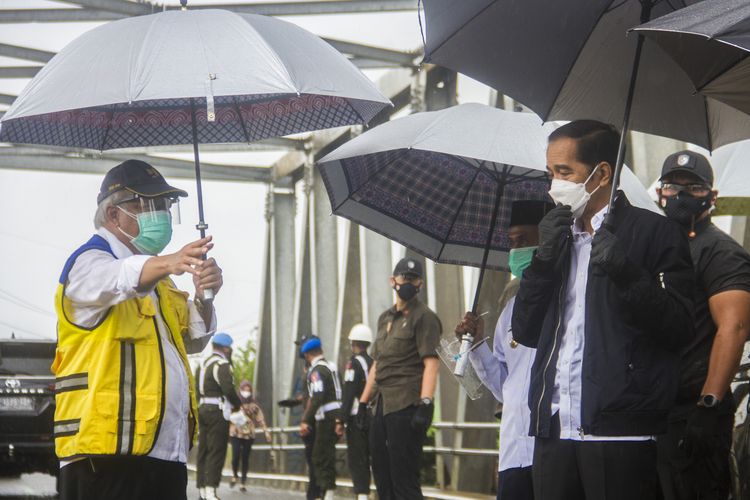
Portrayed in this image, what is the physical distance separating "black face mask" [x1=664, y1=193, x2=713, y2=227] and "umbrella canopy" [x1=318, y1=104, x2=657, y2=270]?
1.69 feet

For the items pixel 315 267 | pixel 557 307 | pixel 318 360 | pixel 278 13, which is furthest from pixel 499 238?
pixel 315 267

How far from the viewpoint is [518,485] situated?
5875 mm

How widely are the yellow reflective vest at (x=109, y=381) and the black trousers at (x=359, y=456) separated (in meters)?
7.65

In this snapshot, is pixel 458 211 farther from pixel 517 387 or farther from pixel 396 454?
pixel 396 454

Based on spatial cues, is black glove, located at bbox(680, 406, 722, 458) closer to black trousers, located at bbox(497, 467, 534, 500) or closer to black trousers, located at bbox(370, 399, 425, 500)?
black trousers, located at bbox(497, 467, 534, 500)

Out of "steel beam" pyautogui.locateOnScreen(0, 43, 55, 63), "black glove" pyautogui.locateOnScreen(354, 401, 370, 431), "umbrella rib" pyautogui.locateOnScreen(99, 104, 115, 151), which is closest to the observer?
"umbrella rib" pyautogui.locateOnScreen(99, 104, 115, 151)

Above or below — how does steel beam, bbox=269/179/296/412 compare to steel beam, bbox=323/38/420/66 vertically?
below

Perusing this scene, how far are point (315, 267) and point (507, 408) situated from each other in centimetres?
1825

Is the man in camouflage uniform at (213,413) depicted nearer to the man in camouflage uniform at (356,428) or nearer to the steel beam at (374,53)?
the man in camouflage uniform at (356,428)

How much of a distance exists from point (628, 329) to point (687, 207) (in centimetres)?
177

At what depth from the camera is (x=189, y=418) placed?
16.5 ft

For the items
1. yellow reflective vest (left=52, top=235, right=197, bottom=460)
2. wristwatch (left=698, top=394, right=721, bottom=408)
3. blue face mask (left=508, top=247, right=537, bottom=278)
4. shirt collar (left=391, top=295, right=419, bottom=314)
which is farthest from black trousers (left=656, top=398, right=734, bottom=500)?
shirt collar (left=391, top=295, right=419, bottom=314)

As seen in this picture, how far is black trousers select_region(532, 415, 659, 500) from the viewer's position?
400cm

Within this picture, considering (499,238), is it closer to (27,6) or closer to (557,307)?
(557,307)
